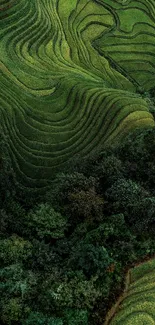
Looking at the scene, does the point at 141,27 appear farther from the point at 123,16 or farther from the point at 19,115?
the point at 19,115

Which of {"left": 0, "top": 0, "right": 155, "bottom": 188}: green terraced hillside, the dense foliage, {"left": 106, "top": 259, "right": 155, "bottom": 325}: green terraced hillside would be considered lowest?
{"left": 106, "top": 259, "right": 155, "bottom": 325}: green terraced hillside

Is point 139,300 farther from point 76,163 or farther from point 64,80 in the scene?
point 64,80

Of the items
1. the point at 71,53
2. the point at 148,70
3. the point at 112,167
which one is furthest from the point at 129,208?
the point at 148,70

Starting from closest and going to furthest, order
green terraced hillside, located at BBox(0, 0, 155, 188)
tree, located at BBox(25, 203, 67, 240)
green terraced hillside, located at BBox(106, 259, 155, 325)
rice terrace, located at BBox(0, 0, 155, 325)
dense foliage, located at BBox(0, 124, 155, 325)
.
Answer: dense foliage, located at BBox(0, 124, 155, 325)
green terraced hillside, located at BBox(106, 259, 155, 325)
rice terrace, located at BBox(0, 0, 155, 325)
tree, located at BBox(25, 203, 67, 240)
green terraced hillside, located at BBox(0, 0, 155, 188)

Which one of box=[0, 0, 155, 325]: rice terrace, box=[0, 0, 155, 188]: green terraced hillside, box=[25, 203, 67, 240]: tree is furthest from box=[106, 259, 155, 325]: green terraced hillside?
box=[0, 0, 155, 188]: green terraced hillside

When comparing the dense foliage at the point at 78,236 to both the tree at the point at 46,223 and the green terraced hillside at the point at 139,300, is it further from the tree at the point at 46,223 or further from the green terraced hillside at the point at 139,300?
the green terraced hillside at the point at 139,300

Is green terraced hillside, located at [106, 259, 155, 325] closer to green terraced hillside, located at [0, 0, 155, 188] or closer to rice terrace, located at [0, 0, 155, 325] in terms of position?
rice terrace, located at [0, 0, 155, 325]

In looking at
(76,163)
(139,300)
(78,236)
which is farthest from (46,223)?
(139,300)
